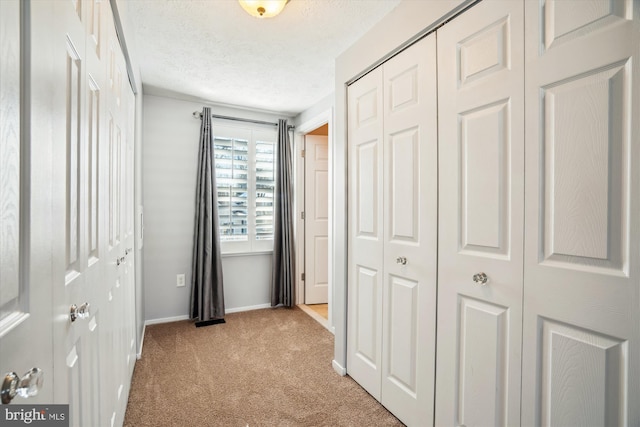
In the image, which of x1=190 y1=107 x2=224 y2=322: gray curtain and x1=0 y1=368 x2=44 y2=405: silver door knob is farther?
x1=190 y1=107 x2=224 y2=322: gray curtain

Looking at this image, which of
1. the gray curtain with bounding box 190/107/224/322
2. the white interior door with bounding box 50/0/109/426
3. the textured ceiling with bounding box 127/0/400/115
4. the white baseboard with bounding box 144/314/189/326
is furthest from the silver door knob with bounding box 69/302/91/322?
the white baseboard with bounding box 144/314/189/326

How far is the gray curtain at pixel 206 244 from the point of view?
3.30m

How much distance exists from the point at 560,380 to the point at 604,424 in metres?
0.15

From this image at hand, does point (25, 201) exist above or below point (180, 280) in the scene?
above

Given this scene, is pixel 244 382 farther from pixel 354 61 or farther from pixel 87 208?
pixel 354 61

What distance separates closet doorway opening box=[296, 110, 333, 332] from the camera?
3.90 meters

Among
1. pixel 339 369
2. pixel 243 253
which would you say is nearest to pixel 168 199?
pixel 243 253

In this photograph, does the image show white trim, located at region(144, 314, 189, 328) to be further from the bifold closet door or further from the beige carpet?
the bifold closet door

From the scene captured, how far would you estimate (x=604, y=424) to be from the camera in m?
0.98

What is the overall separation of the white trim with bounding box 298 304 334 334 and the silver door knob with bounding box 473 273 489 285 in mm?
2040

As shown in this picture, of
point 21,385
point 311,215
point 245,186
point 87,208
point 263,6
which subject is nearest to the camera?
point 21,385

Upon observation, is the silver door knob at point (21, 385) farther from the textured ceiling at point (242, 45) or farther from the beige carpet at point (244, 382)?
the textured ceiling at point (242, 45)

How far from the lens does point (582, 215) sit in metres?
1.04

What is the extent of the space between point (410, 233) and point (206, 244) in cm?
234
